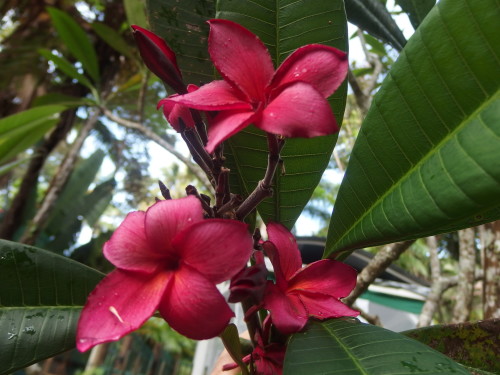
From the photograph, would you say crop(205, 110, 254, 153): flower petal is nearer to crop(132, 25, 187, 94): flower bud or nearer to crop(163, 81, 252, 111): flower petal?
crop(163, 81, 252, 111): flower petal

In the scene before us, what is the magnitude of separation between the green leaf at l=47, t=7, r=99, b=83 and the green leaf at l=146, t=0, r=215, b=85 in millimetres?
2098

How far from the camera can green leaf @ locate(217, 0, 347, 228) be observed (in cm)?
56

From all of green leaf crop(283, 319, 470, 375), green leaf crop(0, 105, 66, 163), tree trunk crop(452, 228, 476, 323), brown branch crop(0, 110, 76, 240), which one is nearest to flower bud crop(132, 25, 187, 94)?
green leaf crop(283, 319, 470, 375)

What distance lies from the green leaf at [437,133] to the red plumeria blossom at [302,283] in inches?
2.4

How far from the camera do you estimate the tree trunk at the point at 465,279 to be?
4.69 ft

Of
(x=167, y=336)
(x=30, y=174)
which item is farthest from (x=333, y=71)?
(x=167, y=336)

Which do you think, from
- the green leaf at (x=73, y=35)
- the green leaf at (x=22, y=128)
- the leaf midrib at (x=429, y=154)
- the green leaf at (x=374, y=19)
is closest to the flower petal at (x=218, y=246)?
the leaf midrib at (x=429, y=154)

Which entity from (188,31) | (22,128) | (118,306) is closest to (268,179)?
(118,306)

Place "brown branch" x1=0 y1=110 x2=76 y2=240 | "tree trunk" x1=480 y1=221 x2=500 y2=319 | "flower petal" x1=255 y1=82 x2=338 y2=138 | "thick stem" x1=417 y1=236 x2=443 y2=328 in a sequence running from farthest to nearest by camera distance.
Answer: "brown branch" x1=0 y1=110 x2=76 y2=240 < "thick stem" x1=417 y1=236 x2=443 y2=328 < "tree trunk" x1=480 y1=221 x2=500 y2=319 < "flower petal" x1=255 y1=82 x2=338 y2=138

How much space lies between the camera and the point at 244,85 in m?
0.44

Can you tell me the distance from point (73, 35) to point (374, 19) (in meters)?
2.21

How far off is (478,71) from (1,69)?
14.6 ft

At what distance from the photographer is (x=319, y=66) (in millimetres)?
413

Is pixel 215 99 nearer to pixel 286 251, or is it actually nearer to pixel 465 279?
pixel 286 251
